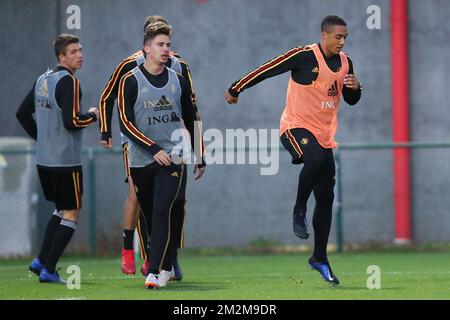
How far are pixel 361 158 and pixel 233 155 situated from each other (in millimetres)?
1759

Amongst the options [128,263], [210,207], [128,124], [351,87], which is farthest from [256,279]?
[210,207]

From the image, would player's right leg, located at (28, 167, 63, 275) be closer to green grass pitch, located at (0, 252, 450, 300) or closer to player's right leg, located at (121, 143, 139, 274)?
green grass pitch, located at (0, 252, 450, 300)

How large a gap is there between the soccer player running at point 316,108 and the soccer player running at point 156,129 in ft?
1.91

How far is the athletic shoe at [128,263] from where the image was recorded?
35.7 ft

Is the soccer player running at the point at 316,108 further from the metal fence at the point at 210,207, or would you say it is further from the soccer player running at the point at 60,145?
the metal fence at the point at 210,207

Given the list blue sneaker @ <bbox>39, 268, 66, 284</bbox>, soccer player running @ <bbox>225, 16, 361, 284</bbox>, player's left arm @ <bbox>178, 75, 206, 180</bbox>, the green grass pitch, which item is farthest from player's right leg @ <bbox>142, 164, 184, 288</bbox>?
blue sneaker @ <bbox>39, 268, 66, 284</bbox>

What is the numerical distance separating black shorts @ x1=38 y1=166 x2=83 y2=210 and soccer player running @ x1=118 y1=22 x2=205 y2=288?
135 centimetres

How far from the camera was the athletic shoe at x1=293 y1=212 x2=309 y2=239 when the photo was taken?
31.7ft

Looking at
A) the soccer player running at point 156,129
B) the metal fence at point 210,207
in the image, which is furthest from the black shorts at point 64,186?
the metal fence at point 210,207

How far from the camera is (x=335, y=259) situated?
14.5 m

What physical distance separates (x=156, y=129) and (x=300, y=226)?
141 centimetres

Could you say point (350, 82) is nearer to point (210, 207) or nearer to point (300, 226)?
point (300, 226)

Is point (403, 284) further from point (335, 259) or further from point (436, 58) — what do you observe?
point (436, 58)
